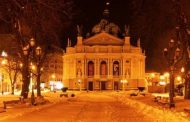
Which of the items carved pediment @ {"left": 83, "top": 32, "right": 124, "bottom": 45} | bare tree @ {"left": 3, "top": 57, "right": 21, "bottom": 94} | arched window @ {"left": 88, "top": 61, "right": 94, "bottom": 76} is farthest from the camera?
carved pediment @ {"left": 83, "top": 32, "right": 124, "bottom": 45}

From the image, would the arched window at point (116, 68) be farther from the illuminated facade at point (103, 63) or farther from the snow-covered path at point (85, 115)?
the snow-covered path at point (85, 115)

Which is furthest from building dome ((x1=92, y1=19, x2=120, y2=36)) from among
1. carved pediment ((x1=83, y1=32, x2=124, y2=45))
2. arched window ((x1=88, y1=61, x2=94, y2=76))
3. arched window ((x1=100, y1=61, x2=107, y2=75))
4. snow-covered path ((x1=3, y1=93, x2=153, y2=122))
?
snow-covered path ((x1=3, y1=93, x2=153, y2=122))

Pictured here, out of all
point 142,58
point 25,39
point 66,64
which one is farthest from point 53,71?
point 25,39

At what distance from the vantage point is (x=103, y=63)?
13925cm

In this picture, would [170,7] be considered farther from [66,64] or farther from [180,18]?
→ [66,64]

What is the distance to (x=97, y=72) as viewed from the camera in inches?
5453

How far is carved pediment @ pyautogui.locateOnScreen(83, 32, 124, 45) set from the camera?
456ft

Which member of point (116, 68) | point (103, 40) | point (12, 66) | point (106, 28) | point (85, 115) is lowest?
point (85, 115)

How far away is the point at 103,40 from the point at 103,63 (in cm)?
688

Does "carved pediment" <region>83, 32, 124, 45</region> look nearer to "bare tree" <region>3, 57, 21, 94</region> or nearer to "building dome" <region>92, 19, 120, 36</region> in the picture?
"building dome" <region>92, 19, 120, 36</region>

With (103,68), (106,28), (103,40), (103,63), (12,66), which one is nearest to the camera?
→ (12,66)

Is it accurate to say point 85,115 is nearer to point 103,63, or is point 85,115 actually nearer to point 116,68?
point 116,68

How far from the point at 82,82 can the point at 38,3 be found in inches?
4527

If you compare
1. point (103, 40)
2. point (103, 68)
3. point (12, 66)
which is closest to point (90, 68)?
point (103, 68)
